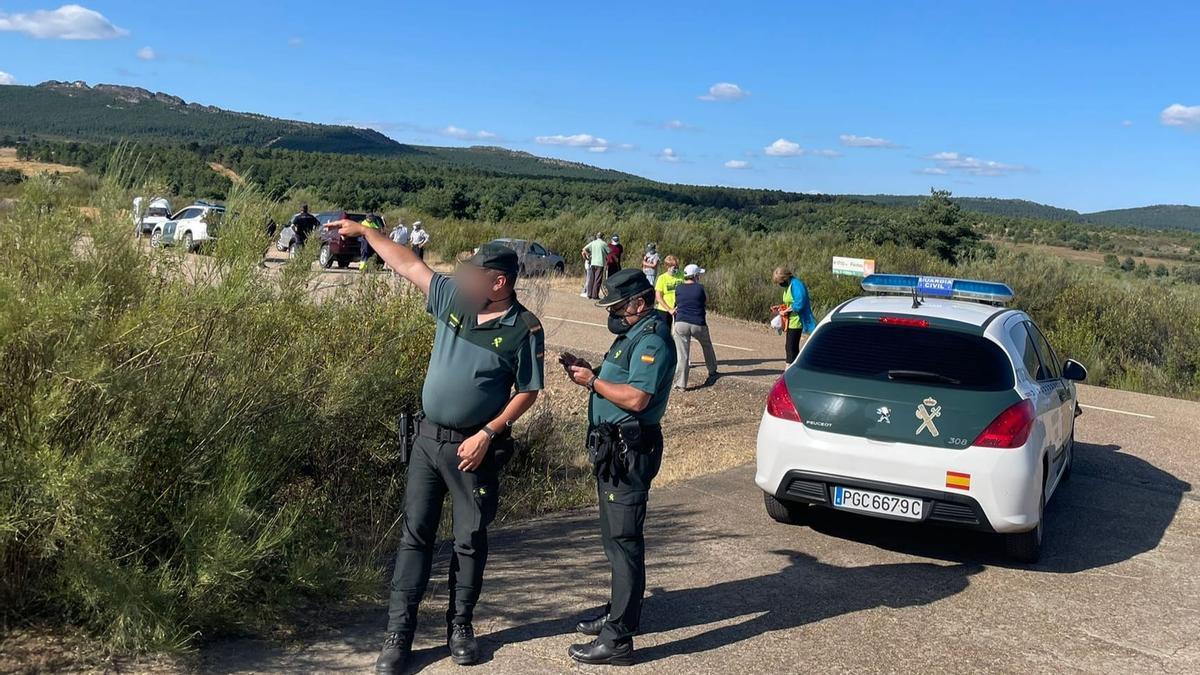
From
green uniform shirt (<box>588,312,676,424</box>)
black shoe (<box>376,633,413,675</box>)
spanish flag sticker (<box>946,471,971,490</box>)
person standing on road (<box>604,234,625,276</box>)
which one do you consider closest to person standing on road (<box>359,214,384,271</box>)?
green uniform shirt (<box>588,312,676,424</box>)

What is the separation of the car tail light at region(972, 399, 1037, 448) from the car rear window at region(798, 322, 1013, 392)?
200 mm

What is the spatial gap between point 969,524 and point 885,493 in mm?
501

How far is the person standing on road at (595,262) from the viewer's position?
23.0 m

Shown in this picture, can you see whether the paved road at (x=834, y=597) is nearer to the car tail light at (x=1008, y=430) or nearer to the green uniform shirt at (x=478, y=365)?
the car tail light at (x=1008, y=430)

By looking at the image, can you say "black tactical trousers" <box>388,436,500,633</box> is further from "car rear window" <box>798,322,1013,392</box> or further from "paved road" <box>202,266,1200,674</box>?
"car rear window" <box>798,322,1013,392</box>

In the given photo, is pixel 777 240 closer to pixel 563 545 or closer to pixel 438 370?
pixel 563 545

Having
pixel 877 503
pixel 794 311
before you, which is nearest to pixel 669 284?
pixel 794 311

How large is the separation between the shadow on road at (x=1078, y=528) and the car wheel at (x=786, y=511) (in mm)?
106

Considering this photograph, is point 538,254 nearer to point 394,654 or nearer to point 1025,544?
point 1025,544

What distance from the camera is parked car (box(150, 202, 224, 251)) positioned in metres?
5.25

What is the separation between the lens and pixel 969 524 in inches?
236

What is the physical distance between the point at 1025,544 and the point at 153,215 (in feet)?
17.5

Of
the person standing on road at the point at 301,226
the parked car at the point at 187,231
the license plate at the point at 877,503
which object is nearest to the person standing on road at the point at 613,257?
the person standing on road at the point at 301,226

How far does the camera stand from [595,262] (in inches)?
907
